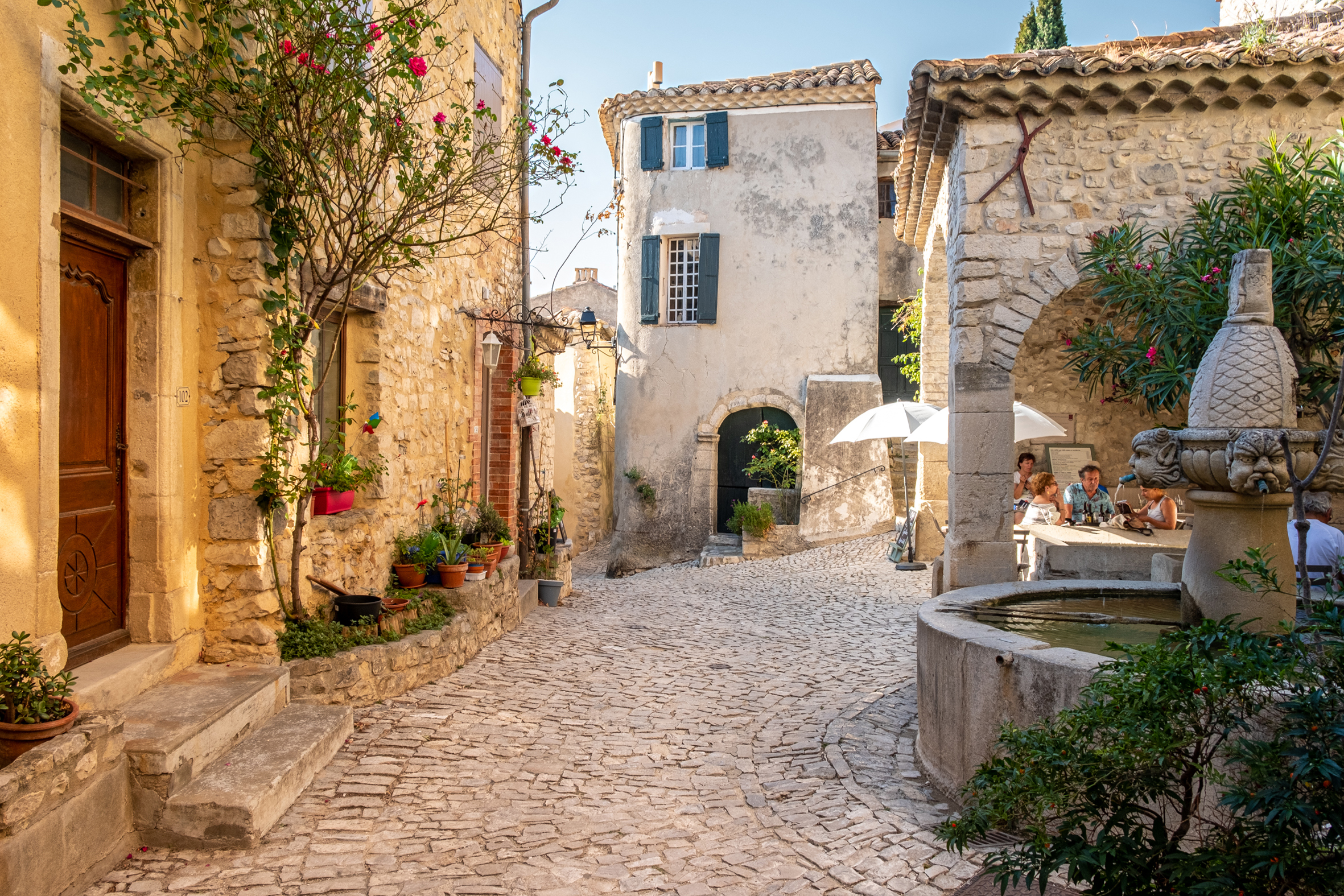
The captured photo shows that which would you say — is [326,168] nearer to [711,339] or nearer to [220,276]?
[220,276]

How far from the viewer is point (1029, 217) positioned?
6.98m

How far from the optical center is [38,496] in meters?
3.34

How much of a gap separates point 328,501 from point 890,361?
1315 cm

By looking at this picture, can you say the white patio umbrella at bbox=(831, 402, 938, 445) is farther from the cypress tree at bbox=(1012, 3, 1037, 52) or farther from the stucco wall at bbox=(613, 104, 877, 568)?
the cypress tree at bbox=(1012, 3, 1037, 52)

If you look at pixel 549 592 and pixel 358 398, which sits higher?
pixel 358 398

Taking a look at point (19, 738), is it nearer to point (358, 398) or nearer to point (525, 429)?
point (358, 398)

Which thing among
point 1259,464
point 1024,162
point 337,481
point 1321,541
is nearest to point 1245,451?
point 1259,464

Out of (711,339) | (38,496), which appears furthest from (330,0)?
(711,339)

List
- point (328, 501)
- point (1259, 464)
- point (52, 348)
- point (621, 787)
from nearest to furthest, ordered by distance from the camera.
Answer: point (1259, 464) → point (52, 348) → point (621, 787) → point (328, 501)

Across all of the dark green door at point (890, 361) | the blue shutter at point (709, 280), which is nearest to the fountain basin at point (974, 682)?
the blue shutter at point (709, 280)

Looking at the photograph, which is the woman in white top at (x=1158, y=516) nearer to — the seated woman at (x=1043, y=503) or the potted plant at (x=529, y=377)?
the seated woman at (x=1043, y=503)

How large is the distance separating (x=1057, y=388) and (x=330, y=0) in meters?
10.5

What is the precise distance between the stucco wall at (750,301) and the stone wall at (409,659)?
345 inches

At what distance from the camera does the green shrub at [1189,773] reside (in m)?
1.86
